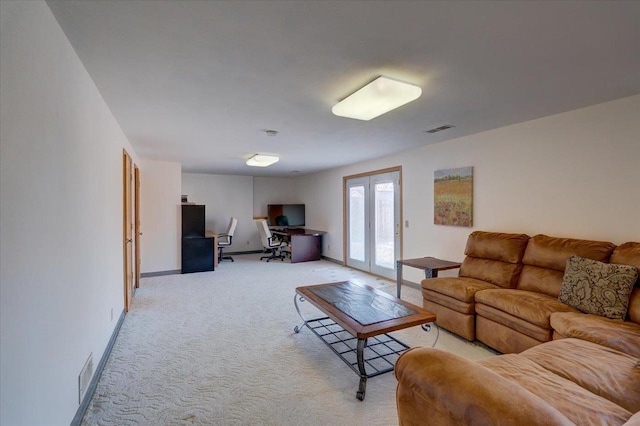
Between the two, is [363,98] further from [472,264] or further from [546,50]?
[472,264]

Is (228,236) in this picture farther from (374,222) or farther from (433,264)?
(433,264)

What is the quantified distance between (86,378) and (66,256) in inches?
37.7

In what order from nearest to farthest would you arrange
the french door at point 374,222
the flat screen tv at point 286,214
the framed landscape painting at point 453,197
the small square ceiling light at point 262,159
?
the framed landscape painting at point 453,197
the small square ceiling light at point 262,159
the french door at point 374,222
the flat screen tv at point 286,214

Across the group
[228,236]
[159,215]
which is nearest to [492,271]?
[159,215]

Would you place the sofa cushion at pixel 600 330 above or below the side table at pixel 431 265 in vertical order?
below

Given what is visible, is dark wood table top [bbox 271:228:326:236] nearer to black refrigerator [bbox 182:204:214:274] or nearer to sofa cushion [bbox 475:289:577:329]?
black refrigerator [bbox 182:204:214:274]

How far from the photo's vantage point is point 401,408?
4.19 ft

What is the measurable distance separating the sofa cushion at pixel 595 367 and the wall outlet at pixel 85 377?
2.81 m

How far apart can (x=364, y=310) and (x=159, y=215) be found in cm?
475

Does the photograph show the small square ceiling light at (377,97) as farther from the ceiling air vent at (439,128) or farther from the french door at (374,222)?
the french door at (374,222)

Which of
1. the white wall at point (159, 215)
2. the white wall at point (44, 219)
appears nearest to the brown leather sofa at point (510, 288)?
the white wall at point (44, 219)

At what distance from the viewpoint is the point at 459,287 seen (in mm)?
3164

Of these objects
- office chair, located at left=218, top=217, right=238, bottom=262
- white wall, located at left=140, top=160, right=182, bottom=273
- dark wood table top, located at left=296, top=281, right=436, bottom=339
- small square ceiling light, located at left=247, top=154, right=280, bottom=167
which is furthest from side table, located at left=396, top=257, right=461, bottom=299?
office chair, located at left=218, top=217, right=238, bottom=262

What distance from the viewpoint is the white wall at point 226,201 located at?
323 inches
